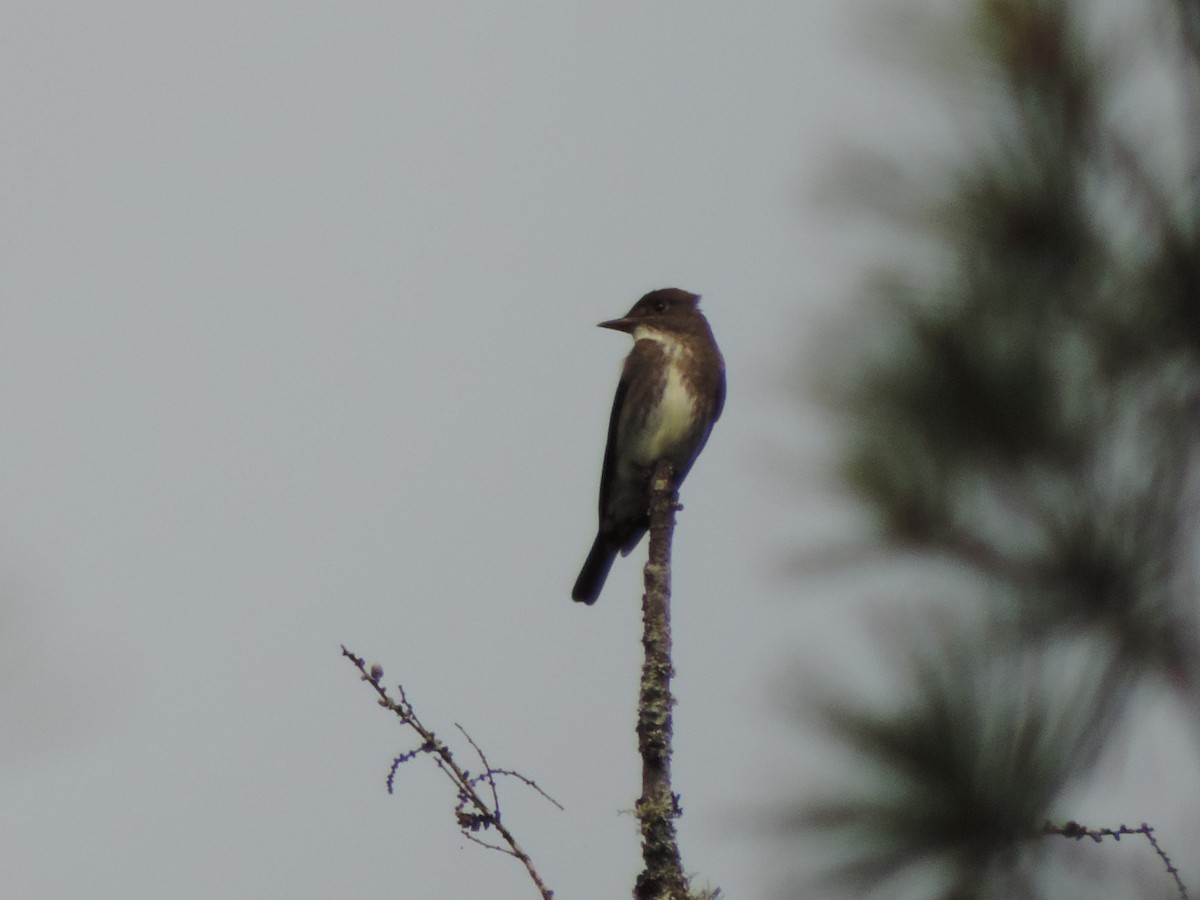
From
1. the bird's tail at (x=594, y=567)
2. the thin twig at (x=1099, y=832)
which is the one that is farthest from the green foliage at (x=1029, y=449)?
the bird's tail at (x=594, y=567)

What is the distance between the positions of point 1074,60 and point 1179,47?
25cm

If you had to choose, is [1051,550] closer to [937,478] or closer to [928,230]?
[937,478]

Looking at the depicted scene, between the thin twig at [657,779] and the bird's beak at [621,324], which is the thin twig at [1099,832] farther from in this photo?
the bird's beak at [621,324]

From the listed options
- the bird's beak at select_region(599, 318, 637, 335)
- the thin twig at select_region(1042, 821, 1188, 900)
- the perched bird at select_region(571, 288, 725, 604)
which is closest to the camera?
the thin twig at select_region(1042, 821, 1188, 900)

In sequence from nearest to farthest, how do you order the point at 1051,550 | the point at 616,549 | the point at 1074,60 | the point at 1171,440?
the point at 1171,440
the point at 1051,550
the point at 1074,60
the point at 616,549

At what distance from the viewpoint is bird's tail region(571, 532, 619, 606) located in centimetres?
639

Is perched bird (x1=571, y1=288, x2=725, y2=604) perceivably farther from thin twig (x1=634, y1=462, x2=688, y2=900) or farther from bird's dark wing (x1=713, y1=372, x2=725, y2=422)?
thin twig (x1=634, y1=462, x2=688, y2=900)

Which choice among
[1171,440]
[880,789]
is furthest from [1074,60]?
[880,789]

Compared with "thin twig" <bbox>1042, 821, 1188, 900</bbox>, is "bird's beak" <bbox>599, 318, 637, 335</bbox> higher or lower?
higher

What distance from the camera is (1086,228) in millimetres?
2293

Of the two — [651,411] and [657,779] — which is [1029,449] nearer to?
[657,779]

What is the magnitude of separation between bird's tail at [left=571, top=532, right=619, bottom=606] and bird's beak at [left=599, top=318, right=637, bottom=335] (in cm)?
84

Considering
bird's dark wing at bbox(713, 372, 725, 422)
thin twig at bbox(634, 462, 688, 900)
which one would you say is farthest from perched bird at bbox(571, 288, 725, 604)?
thin twig at bbox(634, 462, 688, 900)

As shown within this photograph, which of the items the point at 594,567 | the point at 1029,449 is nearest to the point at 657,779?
the point at 1029,449
